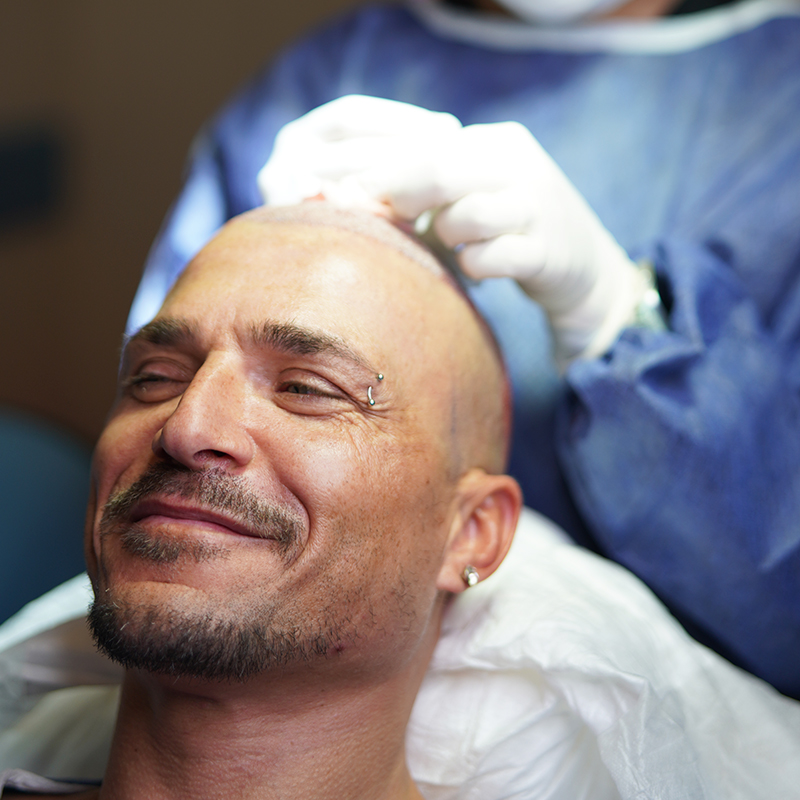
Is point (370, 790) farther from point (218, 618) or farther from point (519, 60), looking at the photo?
point (519, 60)

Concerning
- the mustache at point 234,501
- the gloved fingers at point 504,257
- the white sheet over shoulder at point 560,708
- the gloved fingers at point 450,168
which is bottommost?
the white sheet over shoulder at point 560,708

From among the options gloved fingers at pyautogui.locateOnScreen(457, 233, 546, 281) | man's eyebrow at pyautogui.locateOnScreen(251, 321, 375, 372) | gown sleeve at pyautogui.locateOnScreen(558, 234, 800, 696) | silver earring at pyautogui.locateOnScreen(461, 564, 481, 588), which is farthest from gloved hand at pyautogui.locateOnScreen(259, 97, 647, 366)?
silver earring at pyautogui.locateOnScreen(461, 564, 481, 588)

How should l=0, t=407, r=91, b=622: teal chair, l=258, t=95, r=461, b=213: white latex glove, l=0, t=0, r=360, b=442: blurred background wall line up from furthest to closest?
l=0, t=0, r=360, b=442: blurred background wall, l=0, t=407, r=91, b=622: teal chair, l=258, t=95, r=461, b=213: white latex glove

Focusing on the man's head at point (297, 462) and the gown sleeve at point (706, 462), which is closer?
the man's head at point (297, 462)

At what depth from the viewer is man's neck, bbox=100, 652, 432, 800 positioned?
3.32 ft

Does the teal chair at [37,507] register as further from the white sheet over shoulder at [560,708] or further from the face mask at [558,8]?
the face mask at [558,8]

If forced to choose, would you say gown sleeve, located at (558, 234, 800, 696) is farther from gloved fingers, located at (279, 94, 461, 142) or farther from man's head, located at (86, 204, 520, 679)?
gloved fingers, located at (279, 94, 461, 142)

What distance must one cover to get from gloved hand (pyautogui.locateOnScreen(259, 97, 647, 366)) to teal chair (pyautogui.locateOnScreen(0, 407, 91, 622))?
823 mm

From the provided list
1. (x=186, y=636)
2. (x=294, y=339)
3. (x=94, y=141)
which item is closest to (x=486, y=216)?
(x=294, y=339)

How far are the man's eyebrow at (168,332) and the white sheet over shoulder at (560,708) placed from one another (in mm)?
530

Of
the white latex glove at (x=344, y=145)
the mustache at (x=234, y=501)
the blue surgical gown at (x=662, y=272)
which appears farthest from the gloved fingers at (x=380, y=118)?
the mustache at (x=234, y=501)

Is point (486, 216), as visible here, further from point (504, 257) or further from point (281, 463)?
point (281, 463)

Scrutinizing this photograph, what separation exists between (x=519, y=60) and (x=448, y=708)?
1.19m

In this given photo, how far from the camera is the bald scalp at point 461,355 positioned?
1.16 m
